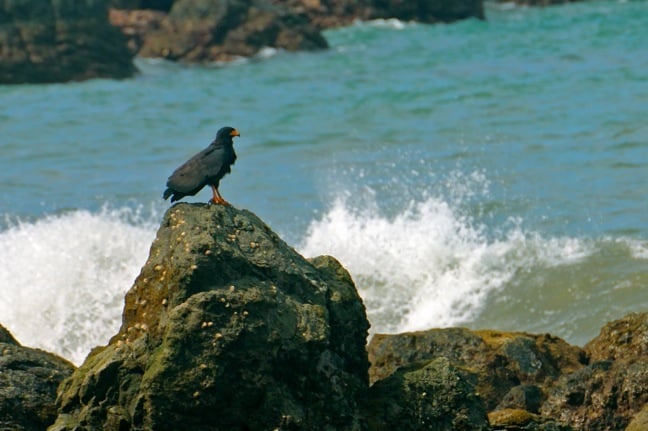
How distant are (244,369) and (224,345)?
133mm

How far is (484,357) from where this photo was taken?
24.9ft

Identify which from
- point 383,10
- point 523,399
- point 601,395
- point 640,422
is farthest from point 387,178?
point 383,10

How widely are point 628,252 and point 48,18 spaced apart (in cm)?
1932

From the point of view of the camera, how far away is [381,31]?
33.4 m

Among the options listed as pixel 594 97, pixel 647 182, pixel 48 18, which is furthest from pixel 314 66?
pixel 647 182

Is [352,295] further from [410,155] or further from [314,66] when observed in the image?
[314,66]

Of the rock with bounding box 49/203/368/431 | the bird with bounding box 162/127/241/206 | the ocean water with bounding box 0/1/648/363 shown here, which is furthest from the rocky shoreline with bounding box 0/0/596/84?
the rock with bounding box 49/203/368/431

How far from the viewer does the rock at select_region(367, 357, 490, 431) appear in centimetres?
595

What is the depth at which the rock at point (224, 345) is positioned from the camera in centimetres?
546

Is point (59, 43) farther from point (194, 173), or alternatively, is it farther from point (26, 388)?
point (26, 388)

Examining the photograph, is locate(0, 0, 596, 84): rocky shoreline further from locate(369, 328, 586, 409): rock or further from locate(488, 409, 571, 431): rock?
locate(488, 409, 571, 431): rock

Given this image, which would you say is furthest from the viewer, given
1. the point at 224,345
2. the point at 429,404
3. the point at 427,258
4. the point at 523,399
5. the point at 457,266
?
the point at 427,258

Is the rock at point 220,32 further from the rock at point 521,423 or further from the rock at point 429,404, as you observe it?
the rock at point 429,404

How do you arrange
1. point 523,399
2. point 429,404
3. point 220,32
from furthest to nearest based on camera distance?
point 220,32, point 523,399, point 429,404
